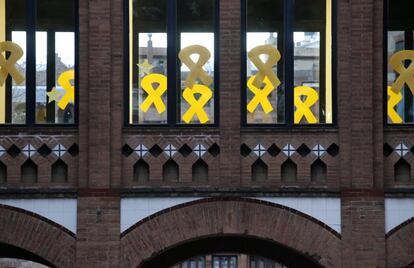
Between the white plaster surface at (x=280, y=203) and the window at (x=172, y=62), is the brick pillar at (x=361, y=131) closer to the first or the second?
the white plaster surface at (x=280, y=203)

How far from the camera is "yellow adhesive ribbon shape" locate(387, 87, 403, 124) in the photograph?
25906 millimetres

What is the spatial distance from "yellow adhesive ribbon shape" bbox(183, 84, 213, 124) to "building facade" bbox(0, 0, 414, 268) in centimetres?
3

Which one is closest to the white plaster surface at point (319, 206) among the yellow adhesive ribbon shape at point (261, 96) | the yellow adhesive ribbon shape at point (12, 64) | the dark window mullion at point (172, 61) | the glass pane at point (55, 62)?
the yellow adhesive ribbon shape at point (261, 96)

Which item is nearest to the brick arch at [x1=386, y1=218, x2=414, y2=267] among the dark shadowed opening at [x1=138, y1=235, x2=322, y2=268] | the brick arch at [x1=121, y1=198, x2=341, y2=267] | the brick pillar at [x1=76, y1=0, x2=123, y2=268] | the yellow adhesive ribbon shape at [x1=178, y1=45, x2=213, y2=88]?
the brick arch at [x1=121, y1=198, x2=341, y2=267]

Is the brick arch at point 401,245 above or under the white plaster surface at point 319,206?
under

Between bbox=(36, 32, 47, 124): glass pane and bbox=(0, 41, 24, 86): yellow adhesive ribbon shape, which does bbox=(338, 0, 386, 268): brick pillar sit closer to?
bbox=(36, 32, 47, 124): glass pane

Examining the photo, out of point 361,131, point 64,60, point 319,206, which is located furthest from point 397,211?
point 64,60

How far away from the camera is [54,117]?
2603 centimetres

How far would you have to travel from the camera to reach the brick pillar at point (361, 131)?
25.2 m

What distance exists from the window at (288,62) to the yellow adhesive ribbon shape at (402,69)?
45.2 inches

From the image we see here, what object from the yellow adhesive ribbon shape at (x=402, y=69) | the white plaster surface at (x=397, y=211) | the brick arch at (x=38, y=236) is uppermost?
Answer: the yellow adhesive ribbon shape at (x=402, y=69)

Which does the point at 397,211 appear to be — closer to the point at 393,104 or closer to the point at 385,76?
the point at 393,104

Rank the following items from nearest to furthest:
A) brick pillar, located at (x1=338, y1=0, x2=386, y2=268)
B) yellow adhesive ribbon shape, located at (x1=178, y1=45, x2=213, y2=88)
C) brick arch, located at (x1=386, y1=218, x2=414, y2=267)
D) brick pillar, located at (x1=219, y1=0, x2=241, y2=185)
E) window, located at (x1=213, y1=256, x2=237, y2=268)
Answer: brick arch, located at (x1=386, y1=218, x2=414, y2=267)
brick pillar, located at (x1=338, y1=0, x2=386, y2=268)
brick pillar, located at (x1=219, y1=0, x2=241, y2=185)
yellow adhesive ribbon shape, located at (x1=178, y1=45, x2=213, y2=88)
window, located at (x1=213, y1=256, x2=237, y2=268)

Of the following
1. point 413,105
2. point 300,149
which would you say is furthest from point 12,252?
point 413,105
